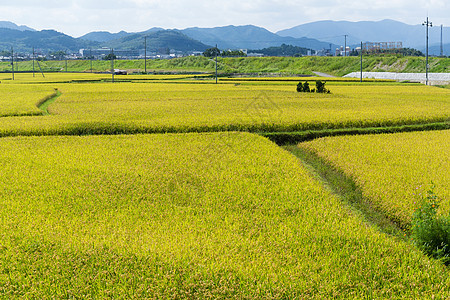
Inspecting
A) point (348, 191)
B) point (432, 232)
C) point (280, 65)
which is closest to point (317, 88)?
point (348, 191)

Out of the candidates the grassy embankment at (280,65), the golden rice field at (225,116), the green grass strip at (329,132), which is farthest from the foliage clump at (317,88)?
the grassy embankment at (280,65)

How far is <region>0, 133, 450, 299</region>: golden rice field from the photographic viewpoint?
4.96m

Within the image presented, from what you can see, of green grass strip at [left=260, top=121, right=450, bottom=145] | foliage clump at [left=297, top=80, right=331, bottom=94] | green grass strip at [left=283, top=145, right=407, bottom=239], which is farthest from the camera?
foliage clump at [left=297, top=80, right=331, bottom=94]

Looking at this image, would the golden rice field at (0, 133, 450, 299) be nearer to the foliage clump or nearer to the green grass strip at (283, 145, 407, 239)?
the green grass strip at (283, 145, 407, 239)

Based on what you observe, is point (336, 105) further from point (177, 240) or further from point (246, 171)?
point (177, 240)

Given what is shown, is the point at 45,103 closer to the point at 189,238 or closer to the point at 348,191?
the point at 348,191

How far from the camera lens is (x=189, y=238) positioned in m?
6.12

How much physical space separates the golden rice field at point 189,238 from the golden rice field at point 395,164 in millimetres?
1078

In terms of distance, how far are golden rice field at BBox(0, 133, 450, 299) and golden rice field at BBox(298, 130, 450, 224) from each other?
1078 mm

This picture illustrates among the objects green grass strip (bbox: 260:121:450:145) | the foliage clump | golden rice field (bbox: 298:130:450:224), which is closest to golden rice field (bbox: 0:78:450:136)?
green grass strip (bbox: 260:121:450:145)

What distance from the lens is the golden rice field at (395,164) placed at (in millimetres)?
8000

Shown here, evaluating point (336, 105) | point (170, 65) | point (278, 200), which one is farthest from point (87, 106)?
point (170, 65)

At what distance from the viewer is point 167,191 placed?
8.30 metres

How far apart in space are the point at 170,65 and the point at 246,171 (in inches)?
3629
